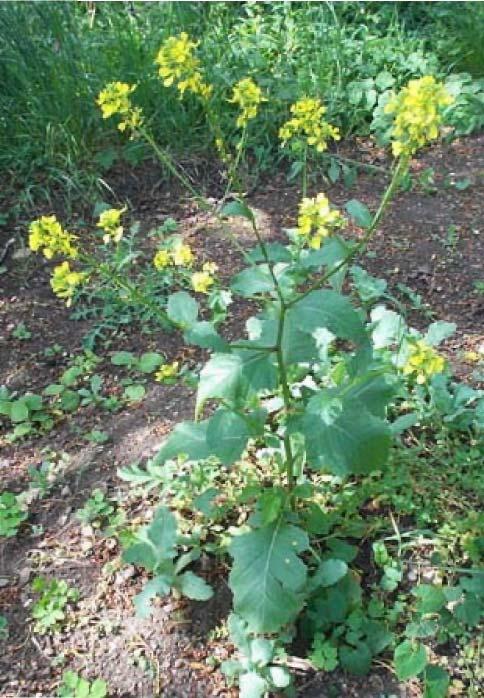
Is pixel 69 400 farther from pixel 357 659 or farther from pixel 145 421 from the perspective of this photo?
pixel 357 659

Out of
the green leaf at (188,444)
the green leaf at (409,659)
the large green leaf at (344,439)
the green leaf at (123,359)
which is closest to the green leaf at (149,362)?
the green leaf at (123,359)

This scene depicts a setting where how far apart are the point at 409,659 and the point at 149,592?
0.63m

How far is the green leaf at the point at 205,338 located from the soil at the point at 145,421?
0.69 m

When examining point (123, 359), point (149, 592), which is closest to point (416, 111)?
point (149, 592)

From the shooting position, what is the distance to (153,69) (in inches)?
151

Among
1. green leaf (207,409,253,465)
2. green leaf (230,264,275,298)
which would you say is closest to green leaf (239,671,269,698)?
green leaf (207,409,253,465)

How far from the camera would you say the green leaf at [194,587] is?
207 cm

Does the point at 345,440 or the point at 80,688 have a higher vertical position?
the point at 345,440

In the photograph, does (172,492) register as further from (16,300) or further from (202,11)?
(202,11)

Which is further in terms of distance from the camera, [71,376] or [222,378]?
[71,376]

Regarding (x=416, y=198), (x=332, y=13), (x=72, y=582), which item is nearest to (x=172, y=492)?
(x=72, y=582)

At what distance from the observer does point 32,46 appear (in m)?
3.71

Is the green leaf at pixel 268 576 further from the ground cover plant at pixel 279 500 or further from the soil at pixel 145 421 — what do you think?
the soil at pixel 145 421

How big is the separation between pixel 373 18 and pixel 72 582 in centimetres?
318
